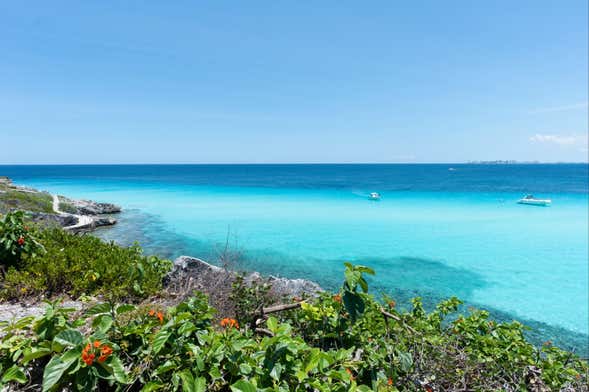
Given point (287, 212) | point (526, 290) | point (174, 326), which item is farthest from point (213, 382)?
point (287, 212)

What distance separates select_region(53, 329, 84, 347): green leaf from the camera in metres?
1.74

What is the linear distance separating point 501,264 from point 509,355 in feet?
49.3

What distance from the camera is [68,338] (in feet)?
5.78

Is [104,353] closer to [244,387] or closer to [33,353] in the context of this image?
[33,353]

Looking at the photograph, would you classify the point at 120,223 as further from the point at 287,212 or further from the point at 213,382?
the point at 213,382

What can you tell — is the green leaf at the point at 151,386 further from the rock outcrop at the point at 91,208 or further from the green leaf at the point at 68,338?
the rock outcrop at the point at 91,208

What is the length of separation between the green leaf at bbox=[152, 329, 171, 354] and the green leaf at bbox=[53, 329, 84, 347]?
17.2 inches

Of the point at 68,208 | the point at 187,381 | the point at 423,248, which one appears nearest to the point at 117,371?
the point at 187,381

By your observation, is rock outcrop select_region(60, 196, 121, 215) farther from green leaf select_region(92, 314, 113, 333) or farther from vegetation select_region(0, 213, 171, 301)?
green leaf select_region(92, 314, 113, 333)

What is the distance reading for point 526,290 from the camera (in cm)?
Answer: 1167

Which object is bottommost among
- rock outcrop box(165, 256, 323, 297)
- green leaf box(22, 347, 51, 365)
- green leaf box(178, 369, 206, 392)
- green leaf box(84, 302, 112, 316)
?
rock outcrop box(165, 256, 323, 297)

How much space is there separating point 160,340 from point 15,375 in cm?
83

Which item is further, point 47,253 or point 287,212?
point 287,212

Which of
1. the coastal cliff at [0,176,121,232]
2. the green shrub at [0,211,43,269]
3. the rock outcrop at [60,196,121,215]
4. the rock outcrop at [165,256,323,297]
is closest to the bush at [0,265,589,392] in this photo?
the rock outcrop at [165,256,323,297]
